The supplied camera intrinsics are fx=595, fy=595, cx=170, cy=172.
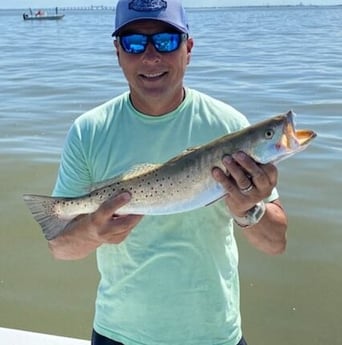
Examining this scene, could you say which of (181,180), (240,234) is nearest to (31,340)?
(181,180)

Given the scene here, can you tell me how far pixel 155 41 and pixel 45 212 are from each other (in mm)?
867

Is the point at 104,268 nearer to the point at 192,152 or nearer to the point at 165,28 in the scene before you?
the point at 192,152

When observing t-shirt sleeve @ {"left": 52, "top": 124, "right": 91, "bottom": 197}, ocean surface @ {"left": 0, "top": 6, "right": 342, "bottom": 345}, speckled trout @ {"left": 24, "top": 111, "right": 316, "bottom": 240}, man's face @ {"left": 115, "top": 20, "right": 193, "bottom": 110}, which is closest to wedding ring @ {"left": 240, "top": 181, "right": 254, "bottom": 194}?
speckled trout @ {"left": 24, "top": 111, "right": 316, "bottom": 240}

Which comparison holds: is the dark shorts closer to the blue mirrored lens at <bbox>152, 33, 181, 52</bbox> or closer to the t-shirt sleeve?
the t-shirt sleeve

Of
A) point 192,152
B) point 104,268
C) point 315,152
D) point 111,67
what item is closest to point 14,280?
point 104,268

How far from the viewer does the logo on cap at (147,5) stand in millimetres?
2518

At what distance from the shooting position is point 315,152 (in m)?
8.38

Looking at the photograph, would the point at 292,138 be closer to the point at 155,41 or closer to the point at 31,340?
the point at 155,41

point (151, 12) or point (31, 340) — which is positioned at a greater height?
point (151, 12)

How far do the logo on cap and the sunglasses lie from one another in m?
0.11

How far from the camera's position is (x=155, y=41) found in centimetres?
255

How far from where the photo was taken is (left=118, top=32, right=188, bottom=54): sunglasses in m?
2.54

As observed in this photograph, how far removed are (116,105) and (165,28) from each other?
40 cm

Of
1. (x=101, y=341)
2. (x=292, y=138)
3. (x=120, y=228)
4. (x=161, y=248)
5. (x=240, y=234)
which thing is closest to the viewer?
(x=292, y=138)
